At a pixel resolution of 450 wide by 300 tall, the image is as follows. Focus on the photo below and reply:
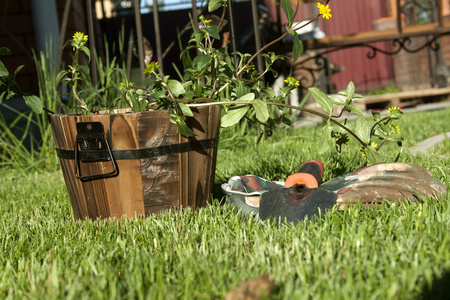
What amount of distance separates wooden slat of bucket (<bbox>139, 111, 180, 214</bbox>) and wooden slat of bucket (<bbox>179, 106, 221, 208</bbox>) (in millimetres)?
31

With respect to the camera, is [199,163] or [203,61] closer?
[203,61]

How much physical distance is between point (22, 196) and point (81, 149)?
1.05 meters

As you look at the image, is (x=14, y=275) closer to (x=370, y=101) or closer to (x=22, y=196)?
(x=22, y=196)

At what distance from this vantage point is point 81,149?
1.57 meters

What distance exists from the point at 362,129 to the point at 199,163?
0.59m

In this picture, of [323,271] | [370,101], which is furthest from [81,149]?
[370,101]

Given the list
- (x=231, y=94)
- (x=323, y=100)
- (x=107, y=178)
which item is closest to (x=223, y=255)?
(x=107, y=178)

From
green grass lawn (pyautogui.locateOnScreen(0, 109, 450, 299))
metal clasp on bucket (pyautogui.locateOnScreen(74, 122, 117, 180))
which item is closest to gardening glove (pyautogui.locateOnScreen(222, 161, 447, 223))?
green grass lawn (pyautogui.locateOnScreen(0, 109, 450, 299))

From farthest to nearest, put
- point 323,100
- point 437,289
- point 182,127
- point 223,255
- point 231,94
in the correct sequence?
point 231,94
point 323,100
point 182,127
point 223,255
point 437,289

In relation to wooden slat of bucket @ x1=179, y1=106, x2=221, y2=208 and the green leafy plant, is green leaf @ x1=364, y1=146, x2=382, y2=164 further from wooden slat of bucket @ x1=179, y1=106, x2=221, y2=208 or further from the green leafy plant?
wooden slat of bucket @ x1=179, y1=106, x2=221, y2=208

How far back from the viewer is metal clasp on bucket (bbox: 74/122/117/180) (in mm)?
1520

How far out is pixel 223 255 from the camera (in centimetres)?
120

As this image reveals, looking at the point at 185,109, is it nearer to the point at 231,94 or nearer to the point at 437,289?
the point at 231,94

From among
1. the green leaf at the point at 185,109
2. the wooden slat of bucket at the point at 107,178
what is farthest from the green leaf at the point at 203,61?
the wooden slat of bucket at the point at 107,178
